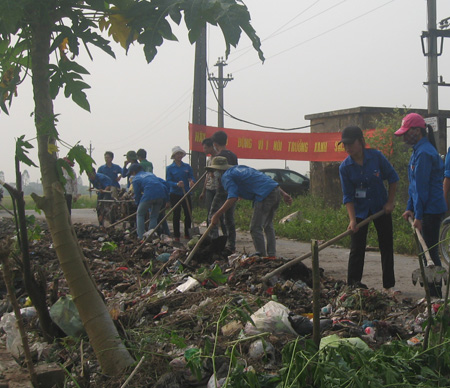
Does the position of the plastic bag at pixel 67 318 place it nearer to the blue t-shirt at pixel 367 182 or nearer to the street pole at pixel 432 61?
the blue t-shirt at pixel 367 182

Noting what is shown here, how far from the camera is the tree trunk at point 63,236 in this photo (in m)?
3.13

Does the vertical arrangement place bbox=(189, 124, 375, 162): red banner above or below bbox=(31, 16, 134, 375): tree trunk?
above

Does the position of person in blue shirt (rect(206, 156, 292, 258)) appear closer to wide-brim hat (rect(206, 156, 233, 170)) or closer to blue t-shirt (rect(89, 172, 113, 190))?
wide-brim hat (rect(206, 156, 233, 170))

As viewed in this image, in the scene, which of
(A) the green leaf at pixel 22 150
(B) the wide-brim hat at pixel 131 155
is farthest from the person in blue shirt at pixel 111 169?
(A) the green leaf at pixel 22 150

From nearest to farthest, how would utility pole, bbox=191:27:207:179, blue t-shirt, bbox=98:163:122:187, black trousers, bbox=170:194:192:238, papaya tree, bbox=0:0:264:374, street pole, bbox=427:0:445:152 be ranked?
papaya tree, bbox=0:0:264:374, black trousers, bbox=170:194:192:238, street pole, bbox=427:0:445:152, blue t-shirt, bbox=98:163:122:187, utility pole, bbox=191:27:207:179

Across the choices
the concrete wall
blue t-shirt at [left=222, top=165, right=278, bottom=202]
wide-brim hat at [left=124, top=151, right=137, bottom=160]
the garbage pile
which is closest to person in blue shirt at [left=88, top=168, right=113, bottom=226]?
wide-brim hat at [left=124, top=151, right=137, bottom=160]

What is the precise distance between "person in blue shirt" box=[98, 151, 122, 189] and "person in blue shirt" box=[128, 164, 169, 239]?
11.7 feet

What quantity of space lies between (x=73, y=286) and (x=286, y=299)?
248 centimetres

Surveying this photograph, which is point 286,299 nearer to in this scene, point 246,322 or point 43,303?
point 246,322

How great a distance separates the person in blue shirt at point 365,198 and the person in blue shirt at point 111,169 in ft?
31.5

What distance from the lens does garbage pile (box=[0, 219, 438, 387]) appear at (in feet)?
10.5

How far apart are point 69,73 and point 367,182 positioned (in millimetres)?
3610

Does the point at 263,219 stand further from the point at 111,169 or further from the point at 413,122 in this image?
the point at 111,169

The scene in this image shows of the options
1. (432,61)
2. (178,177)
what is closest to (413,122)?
(178,177)
